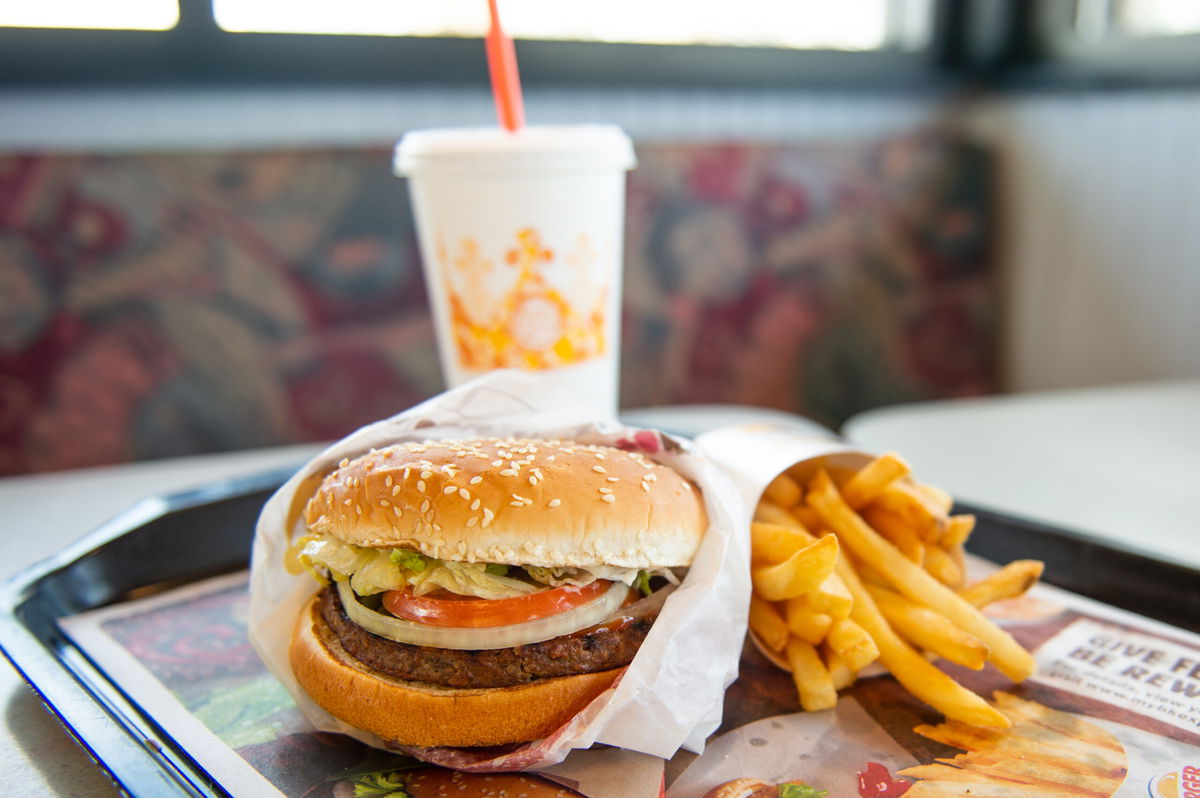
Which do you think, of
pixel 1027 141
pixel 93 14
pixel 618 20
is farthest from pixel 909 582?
pixel 1027 141

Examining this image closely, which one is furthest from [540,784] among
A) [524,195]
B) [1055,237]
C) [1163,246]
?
[1055,237]

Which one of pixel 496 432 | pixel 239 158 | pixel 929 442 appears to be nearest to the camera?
pixel 496 432

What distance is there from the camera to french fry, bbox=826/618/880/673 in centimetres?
112

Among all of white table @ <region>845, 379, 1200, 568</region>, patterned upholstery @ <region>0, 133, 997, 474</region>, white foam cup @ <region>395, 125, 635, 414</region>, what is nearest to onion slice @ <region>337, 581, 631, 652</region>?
white table @ <region>845, 379, 1200, 568</region>

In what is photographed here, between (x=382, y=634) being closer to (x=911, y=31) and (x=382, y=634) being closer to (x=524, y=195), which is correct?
(x=524, y=195)

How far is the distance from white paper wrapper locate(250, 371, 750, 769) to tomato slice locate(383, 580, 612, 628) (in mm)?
107

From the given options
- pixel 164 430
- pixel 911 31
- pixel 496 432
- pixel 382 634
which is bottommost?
pixel 164 430

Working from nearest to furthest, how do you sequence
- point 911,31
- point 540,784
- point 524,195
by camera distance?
point 540,784, point 524,195, point 911,31

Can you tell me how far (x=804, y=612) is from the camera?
1.18 meters

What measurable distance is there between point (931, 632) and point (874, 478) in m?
0.20

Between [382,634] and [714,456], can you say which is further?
[714,456]

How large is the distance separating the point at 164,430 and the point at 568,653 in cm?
230

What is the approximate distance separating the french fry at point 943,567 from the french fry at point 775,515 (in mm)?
167

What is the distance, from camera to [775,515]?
1310 millimetres
